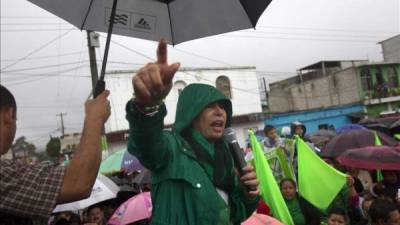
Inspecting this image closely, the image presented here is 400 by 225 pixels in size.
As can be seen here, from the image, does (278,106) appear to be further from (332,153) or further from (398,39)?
(332,153)

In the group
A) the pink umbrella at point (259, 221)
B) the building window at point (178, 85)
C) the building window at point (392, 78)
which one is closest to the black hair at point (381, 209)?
the pink umbrella at point (259, 221)

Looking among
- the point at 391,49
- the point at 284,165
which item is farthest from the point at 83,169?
the point at 391,49

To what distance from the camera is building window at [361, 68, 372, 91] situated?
109ft

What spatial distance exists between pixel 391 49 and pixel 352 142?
35428 millimetres

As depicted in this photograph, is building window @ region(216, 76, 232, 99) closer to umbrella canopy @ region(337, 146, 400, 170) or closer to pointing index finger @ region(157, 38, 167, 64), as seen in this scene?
umbrella canopy @ region(337, 146, 400, 170)

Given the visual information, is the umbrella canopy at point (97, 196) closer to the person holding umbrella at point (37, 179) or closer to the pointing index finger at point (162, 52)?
the person holding umbrella at point (37, 179)

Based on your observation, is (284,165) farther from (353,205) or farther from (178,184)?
(178,184)

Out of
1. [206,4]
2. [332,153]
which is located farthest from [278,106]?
[206,4]

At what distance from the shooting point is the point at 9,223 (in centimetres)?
156

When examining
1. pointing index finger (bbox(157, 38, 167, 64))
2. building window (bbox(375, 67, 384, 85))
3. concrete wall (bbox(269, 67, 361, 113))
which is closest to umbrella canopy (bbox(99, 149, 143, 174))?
pointing index finger (bbox(157, 38, 167, 64))

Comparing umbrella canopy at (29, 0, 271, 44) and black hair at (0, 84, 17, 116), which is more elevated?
umbrella canopy at (29, 0, 271, 44)

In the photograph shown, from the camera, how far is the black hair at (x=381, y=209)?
156 inches

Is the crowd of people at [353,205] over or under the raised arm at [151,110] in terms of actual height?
under

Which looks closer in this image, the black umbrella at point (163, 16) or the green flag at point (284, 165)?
the black umbrella at point (163, 16)
